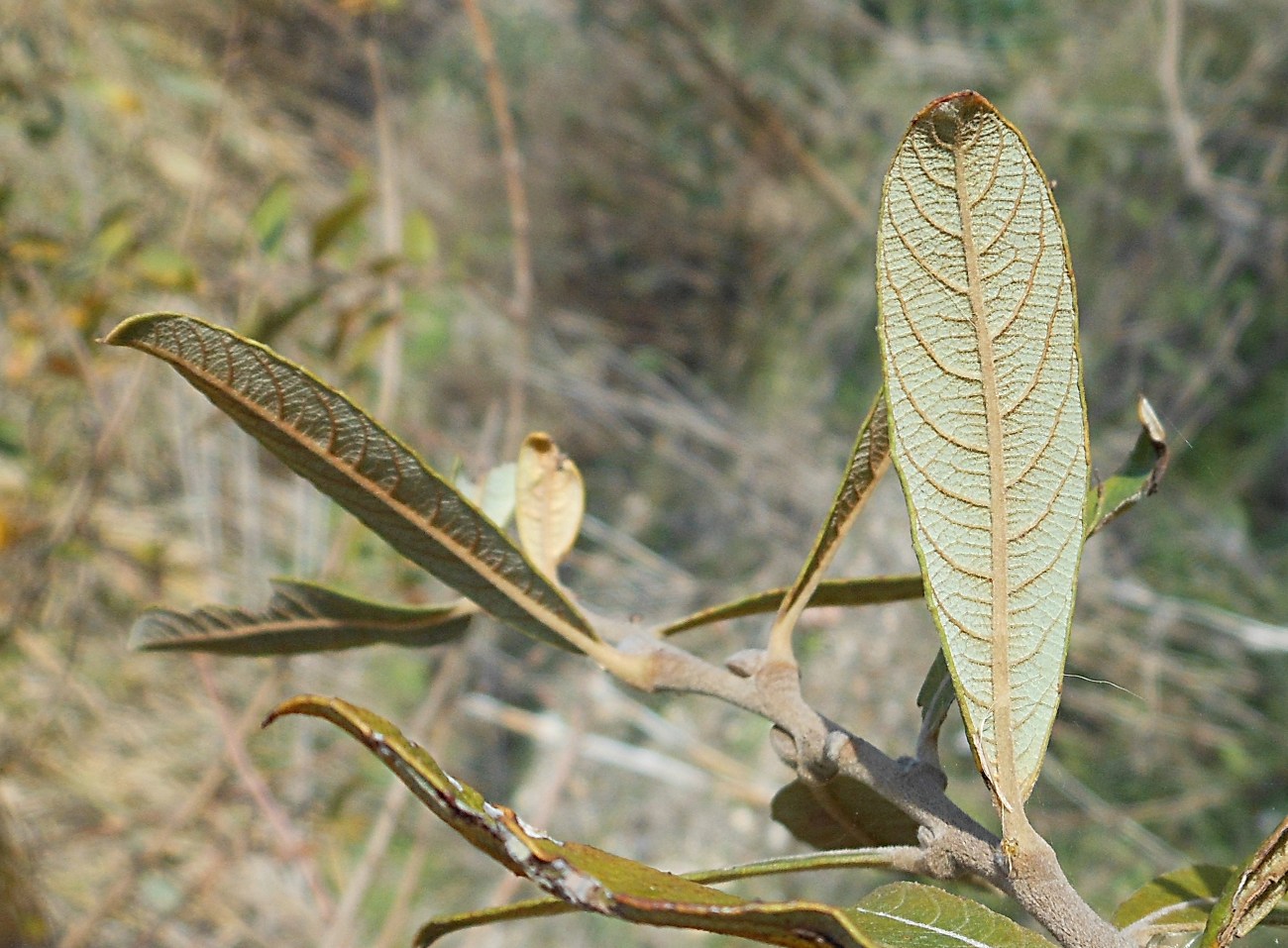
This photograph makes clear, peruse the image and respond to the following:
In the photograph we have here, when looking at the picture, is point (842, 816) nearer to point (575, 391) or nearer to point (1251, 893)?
point (1251, 893)

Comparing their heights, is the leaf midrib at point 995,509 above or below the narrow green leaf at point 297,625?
above

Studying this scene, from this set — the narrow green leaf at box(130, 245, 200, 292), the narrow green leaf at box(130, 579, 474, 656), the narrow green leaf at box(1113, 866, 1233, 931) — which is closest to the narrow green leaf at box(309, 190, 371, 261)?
the narrow green leaf at box(130, 245, 200, 292)

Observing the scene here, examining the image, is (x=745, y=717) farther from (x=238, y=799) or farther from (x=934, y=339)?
(x=934, y=339)

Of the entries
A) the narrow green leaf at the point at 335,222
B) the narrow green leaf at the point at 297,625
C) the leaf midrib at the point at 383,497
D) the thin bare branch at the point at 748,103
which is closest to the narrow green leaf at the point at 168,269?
the narrow green leaf at the point at 335,222

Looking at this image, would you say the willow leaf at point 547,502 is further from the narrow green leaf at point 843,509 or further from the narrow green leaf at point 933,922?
the narrow green leaf at point 933,922

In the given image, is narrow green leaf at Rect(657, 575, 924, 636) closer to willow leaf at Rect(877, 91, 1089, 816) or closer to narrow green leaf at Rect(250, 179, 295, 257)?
willow leaf at Rect(877, 91, 1089, 816)
